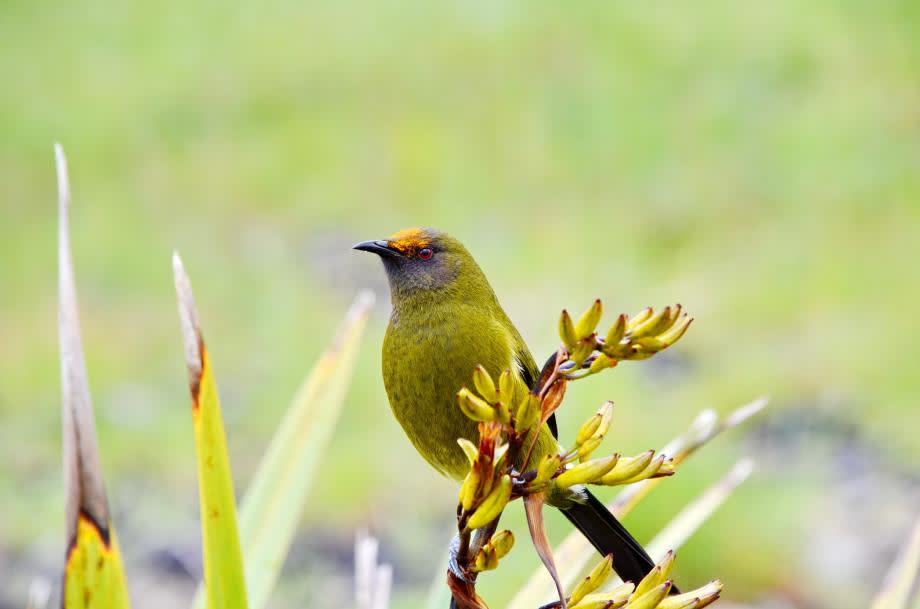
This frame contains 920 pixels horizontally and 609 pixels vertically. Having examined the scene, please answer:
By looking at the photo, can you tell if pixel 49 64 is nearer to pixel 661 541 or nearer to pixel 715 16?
pixel 715 16

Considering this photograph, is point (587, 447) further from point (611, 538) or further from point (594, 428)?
point (611, 538)

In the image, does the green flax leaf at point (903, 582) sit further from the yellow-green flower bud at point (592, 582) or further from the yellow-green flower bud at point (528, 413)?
the yellow-green flower bud at point (528, 413)

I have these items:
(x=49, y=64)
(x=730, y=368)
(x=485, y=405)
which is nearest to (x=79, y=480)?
(x=485, y=405)

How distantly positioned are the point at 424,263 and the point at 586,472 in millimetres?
614

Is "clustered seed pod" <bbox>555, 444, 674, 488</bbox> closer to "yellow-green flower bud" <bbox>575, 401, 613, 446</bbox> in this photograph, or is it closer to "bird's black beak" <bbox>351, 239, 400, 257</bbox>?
"yellow-green flower bud" <bbox>575, 401, 613, 446</bbox>

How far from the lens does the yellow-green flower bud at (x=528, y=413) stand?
776 mm

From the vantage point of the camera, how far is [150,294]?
448 centimetres

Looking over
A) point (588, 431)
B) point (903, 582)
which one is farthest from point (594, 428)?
point (903, 582)

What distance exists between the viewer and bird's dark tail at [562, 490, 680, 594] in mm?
1237

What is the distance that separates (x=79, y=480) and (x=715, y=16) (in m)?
5.44

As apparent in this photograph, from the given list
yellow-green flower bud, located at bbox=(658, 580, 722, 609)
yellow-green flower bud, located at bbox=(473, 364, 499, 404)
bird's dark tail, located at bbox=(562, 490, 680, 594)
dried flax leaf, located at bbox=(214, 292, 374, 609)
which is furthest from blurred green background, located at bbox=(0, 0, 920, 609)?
yellow-green flower bud, located at bbox=(473, 364, 499, 404)

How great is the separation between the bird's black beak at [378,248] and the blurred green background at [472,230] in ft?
4.31

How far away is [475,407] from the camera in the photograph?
783mm

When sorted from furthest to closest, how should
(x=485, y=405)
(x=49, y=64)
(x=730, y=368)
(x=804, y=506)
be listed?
1. (x=49, y=64)
2. (x=730, y=368)
3. (x=804, y=506)
4. (x=485, y=405)
